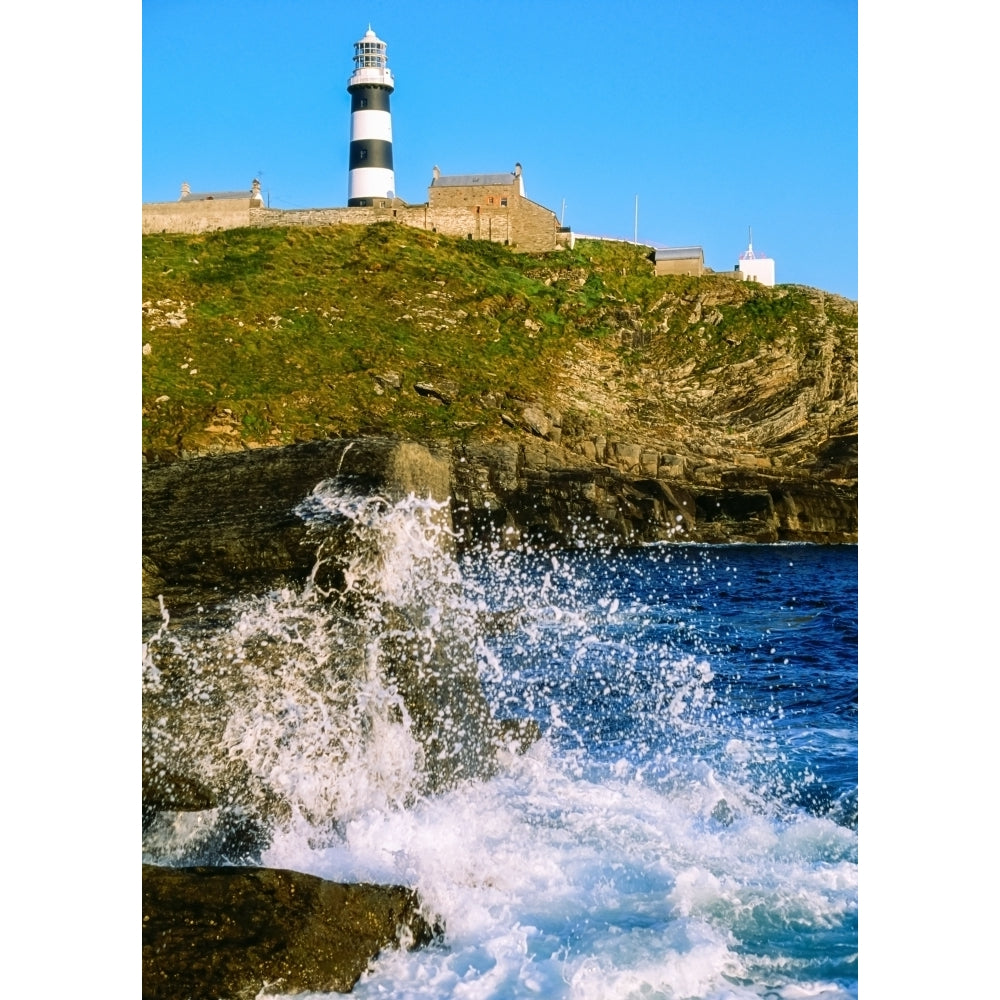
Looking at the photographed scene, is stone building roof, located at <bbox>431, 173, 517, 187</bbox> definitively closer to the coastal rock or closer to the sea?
the sea

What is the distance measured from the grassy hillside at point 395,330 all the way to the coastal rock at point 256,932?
529cm

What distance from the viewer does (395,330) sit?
15984 mm

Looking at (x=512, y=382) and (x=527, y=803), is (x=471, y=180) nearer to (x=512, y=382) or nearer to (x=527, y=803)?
(x=512, y=382)

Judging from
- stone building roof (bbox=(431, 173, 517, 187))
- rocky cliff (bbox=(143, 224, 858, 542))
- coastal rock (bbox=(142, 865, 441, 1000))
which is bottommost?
coastal rock (bbox=(142, 865, 441, 1000))

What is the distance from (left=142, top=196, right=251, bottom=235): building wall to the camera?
540 inches

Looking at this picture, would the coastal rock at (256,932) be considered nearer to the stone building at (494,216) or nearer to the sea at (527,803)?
the sea at (527,803)

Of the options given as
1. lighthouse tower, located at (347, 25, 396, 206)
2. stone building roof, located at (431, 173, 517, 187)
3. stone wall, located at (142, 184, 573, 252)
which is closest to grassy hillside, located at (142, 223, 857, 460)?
stone wall, located at (142, 184, 573, 252)

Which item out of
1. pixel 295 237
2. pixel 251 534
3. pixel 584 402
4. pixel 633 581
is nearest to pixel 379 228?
pixel 295 237

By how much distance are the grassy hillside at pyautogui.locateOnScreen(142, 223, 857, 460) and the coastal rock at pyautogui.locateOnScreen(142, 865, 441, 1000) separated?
5.29 m

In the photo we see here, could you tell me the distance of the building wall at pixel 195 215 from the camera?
13711 mm

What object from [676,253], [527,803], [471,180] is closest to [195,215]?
[471,180]

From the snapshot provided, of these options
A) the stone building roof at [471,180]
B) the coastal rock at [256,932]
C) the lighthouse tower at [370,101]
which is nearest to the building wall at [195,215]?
the lighthouse tower at [370,101]
